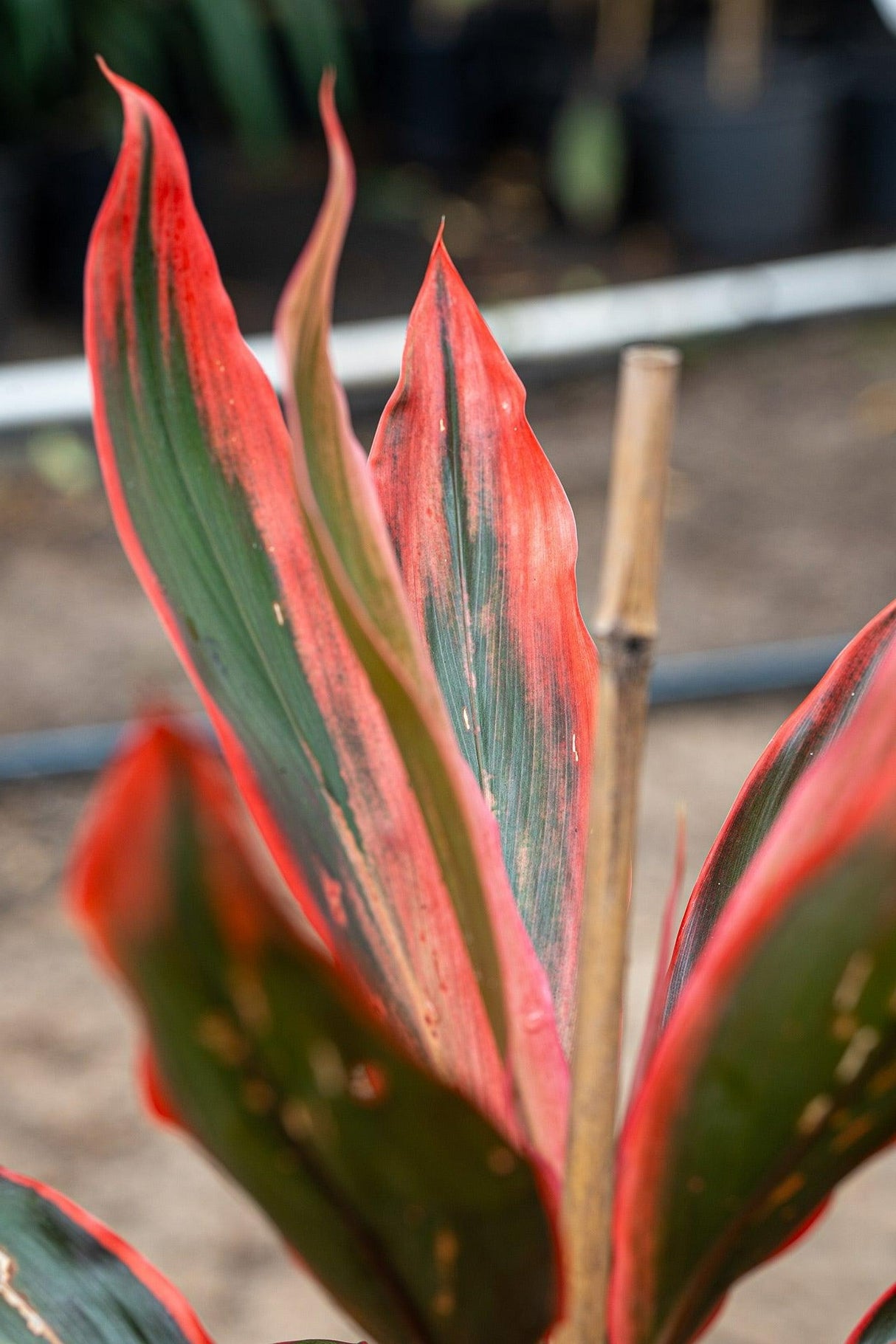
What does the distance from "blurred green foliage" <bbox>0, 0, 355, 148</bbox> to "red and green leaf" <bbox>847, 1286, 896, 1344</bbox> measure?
2653 mm

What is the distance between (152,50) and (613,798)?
2864mm

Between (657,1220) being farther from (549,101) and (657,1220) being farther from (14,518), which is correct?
(549,101)

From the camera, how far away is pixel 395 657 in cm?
27

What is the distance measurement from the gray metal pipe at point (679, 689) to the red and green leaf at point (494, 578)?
126 cm

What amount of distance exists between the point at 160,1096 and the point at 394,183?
3.26 m

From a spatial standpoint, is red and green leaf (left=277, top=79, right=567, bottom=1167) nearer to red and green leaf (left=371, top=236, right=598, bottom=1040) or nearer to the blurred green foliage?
red and green leaf (left=371, top=236, right=598, bottom=1040)

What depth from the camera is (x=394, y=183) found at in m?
3.25

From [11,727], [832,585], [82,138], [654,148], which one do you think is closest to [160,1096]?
[11,727]

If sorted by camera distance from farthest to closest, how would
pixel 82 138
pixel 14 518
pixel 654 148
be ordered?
pixel 654 148
pixel 82 138
pixel 14 518

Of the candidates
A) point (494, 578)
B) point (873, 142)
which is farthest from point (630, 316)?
point (494, 578)

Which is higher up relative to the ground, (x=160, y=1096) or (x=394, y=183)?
(x=160, y=1096)

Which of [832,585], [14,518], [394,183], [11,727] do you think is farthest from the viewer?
[394,183]

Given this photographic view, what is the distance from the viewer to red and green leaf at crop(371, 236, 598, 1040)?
0.37 metres

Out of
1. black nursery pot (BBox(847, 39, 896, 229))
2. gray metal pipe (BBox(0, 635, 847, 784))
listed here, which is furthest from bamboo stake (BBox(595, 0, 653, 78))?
gray metal pipe (BBox(0, 635, 847, 784))
